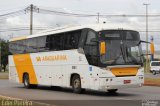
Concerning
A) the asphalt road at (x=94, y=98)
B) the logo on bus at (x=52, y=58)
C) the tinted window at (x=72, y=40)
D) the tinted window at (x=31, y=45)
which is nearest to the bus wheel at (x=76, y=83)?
the asphalt road at (x=94, y=98)

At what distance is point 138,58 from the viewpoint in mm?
21062

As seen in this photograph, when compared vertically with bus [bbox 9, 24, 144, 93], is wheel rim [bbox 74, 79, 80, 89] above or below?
below

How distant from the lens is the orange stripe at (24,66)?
27.9 m

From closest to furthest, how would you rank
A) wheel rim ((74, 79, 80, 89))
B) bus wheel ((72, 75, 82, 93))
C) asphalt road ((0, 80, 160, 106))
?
asphalt road ((0, 80, 160, 106))
bus wheel ((72, 75, 82, 93))
wheel rim ((74, 79, 80, 89))

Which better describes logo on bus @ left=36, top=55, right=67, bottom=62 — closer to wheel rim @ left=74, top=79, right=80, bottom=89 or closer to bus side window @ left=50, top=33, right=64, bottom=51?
bus side window @ left=50, top=33, right=64, bottom=51

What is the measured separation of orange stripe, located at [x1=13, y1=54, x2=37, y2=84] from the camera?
2790 centimetres

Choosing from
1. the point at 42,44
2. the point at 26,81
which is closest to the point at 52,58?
the point at 42,44

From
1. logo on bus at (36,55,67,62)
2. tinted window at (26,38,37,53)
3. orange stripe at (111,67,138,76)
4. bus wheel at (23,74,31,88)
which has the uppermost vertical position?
tinted window at (26,38,37,53)

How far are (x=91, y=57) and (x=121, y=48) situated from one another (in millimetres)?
1555

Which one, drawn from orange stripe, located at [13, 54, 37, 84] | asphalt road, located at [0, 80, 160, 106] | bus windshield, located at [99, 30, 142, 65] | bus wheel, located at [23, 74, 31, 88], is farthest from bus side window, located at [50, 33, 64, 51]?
bus wheel, located at [23, 74, 31, 88]

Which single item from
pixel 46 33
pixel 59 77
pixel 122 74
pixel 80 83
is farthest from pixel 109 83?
pixel 46 33

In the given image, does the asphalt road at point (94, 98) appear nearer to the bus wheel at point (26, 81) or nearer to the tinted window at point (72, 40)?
the tinted window at point (72, 40)

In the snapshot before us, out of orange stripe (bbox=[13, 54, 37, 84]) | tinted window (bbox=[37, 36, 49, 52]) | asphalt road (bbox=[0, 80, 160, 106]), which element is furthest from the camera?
orange stripe (bbox=[13, 54, 37, 84])

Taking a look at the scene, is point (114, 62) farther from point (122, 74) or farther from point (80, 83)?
point (80, 83)
